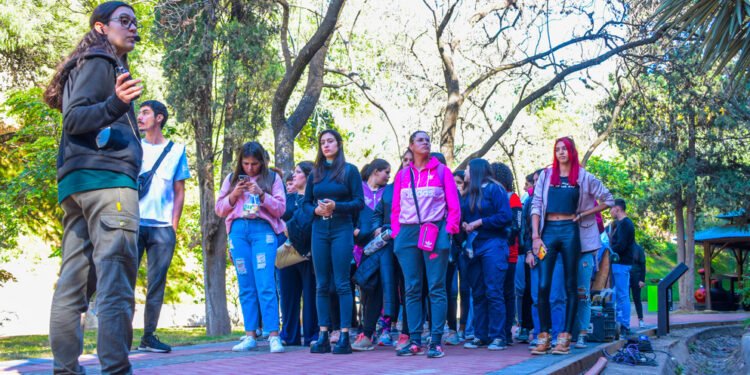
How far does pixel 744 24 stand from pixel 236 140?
31.3ft

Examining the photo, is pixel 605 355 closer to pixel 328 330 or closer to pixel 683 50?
pixel 328 330

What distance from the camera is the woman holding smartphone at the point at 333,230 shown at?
805cm

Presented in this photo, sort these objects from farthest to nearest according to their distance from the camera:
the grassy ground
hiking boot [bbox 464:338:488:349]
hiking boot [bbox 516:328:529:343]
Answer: hiking boot [bbox 516:328:529:343], hiking boot [bbox 464:338:488:349], the grassy ground

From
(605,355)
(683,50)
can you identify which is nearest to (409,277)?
(605,355)

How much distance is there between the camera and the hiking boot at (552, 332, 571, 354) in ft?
27.6

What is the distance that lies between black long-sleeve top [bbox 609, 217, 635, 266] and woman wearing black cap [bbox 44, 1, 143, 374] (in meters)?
9.73

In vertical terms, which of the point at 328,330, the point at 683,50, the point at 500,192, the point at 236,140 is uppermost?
the point at 683,50

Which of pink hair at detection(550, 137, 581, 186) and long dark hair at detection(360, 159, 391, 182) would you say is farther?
long dark hair at detection(360, 159, 391, 182)

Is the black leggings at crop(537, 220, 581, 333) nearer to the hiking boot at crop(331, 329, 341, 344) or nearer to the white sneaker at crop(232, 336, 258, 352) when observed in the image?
the hiking boot at crop(331, 329, 341, 344)

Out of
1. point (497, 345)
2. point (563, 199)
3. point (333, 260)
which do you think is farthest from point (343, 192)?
point (497, 345)

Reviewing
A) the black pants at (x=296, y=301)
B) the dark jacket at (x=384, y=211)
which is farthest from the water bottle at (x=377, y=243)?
the black pants at (x=296, y=301)

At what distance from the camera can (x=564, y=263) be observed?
8555 mm

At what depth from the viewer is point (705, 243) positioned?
121 ft

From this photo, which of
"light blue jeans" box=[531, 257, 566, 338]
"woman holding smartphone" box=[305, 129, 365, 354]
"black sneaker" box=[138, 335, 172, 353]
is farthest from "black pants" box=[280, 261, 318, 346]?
"light blue jeans" box=[531, 257, 566, 338]
